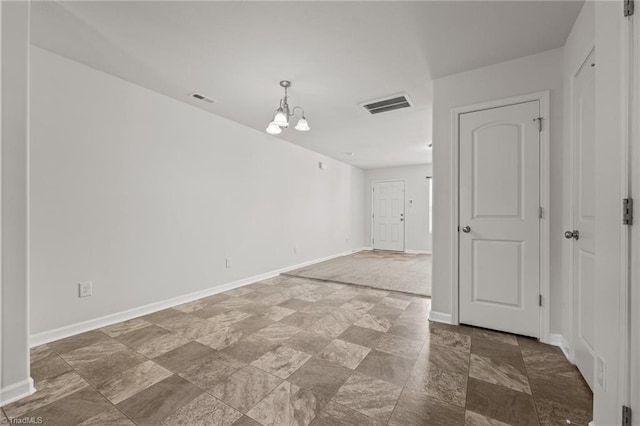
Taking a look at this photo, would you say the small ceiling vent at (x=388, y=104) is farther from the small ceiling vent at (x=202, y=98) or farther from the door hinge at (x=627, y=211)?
the door hinge at (x=627, y=211)

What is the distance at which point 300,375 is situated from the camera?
1850 mm

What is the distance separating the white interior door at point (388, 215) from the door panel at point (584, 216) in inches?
232

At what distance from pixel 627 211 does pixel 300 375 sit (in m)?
1.91

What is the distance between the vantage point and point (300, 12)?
192cm

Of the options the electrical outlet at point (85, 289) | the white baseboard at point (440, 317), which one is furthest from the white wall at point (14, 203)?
the white baseboard at point (440, 317)

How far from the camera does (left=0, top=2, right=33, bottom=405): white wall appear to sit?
157 centimetres

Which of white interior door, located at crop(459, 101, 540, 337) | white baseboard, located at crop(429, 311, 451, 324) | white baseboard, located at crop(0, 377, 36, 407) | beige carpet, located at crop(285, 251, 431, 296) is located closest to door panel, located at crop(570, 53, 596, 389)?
white interior door, located at crop(459, 101, 540, 337)

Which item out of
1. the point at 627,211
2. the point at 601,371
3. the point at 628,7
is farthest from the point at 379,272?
the point at 628,7

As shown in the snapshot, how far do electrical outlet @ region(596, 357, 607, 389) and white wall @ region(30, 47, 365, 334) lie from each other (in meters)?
3.66

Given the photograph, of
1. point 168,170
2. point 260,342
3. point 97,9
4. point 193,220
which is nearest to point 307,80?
point 97,9

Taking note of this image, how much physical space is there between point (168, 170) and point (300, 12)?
91.2 inches

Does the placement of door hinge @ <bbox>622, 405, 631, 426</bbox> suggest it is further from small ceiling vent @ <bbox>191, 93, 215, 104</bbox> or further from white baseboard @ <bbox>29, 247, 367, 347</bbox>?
small ceiling vent @ <bbox>191, 93, 215, 104</bbox>

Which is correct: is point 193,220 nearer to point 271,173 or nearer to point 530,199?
point 271,173

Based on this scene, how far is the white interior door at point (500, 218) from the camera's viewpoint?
2.39 metres
